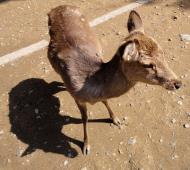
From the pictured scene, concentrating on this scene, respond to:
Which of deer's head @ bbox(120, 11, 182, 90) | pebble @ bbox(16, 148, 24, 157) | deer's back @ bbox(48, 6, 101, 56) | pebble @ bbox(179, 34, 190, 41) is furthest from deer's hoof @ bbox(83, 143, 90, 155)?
pebble @ bbox(179, 34, 190, 41)

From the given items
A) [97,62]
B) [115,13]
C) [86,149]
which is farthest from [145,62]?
[115,13]

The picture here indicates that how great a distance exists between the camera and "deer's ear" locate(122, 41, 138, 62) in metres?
3.74

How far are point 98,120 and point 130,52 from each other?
174 centimetres

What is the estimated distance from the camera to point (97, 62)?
4.47 metres

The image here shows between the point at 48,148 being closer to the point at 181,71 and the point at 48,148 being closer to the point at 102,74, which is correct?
the point at 102,74

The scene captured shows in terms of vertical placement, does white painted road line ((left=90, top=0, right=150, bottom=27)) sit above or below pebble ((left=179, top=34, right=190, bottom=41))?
above

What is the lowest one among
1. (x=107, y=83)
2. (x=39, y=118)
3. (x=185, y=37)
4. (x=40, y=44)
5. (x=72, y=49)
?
(x=39, y=118)

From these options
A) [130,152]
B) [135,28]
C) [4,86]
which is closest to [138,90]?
[130,152]

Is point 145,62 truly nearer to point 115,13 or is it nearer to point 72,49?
point 72,49

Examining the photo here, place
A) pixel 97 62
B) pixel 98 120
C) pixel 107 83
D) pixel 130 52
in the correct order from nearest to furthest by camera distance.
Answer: pixel 130 52 < pixel 107 83 < pixel 97 62 < pixel 98 120

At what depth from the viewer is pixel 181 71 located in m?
5.80

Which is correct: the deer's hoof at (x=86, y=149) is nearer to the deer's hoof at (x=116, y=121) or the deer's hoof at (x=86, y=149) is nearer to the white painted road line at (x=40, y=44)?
the deer's hoof at (x=116, y=121)

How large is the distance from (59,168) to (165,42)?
285 cm

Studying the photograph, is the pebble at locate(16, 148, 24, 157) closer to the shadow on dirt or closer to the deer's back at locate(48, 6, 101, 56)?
the shadow on dirt
